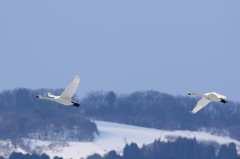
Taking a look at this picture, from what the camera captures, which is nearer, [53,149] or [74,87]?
[74,87]

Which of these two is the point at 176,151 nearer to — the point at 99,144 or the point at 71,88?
the point at 99,144

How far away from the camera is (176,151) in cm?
18412

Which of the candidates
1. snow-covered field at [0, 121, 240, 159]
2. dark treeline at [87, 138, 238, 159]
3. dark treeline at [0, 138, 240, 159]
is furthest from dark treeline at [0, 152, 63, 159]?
dark treeline at [87, 138, 238, 159]

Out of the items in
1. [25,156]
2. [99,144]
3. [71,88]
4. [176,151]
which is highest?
[99,144]

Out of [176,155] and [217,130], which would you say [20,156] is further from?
[217,130]

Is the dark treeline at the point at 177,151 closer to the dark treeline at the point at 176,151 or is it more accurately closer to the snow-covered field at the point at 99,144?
the dark treeline at the point at 176,151

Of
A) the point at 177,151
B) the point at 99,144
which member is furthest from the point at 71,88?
the point at 99,144

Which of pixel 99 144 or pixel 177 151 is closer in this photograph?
pixel 177 151

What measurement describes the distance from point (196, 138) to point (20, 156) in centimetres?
3584

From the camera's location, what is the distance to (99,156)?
166m

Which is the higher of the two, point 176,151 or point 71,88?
point 176,151

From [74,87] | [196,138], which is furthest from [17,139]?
[74,87]

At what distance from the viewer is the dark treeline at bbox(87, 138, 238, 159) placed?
177 m

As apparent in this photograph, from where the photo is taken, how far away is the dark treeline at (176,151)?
581ft
